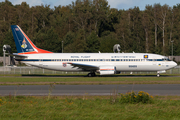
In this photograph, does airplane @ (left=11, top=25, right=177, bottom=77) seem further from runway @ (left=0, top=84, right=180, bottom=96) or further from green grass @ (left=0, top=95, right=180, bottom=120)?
green grass @ (left=0, top=95, right=180, bottom=120)

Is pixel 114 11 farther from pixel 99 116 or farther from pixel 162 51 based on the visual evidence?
pixel 99 116

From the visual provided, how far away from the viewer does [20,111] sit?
39.7 feet

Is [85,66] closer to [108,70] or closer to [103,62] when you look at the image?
[103,62]

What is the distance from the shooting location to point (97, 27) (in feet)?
344

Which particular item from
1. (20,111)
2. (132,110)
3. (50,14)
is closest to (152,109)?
(132,110)

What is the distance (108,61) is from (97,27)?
6445 cm

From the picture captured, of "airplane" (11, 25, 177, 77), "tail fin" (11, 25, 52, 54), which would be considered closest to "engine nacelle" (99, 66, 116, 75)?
"airplane" (11, 25, 177, 77)

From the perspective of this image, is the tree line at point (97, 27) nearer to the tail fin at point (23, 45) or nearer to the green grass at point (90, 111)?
the tail fin at point (23, 45)

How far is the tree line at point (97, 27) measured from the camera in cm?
9175

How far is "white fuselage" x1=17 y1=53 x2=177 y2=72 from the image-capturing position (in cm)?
4153

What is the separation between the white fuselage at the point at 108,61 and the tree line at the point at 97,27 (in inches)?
1689

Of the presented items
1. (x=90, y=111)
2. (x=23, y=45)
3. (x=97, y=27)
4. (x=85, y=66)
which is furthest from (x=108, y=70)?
(x=97, y=27)

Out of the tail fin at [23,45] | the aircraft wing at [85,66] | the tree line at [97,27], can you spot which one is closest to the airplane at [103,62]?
the aircraft wing at [85,66]

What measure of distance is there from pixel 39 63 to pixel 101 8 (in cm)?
6837
